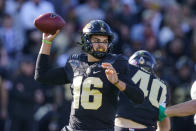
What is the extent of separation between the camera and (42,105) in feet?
38.7

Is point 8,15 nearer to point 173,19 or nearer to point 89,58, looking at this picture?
point 173,19

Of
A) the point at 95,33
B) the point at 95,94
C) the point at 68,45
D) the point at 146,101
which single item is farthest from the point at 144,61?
the point at 68,45

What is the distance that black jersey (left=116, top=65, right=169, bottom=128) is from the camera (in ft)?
23.6

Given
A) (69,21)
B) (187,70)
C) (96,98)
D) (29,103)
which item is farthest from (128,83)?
(69,21)

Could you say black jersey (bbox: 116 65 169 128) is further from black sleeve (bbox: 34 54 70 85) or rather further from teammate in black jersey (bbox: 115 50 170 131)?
black sleeve (bbox: 34 54 70 85)

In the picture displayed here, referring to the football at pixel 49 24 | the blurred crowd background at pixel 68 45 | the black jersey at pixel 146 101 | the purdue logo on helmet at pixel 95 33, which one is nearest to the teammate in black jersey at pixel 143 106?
the black jersey at pixel 146 101

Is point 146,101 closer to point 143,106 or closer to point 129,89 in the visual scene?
point 143,106

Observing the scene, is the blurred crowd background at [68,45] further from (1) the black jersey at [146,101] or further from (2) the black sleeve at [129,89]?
(2) the black sleeve at [129,89]

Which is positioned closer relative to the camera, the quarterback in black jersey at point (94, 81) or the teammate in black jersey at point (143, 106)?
the quarterback in black jersey at point (94, 81)

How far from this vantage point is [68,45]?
12578mm

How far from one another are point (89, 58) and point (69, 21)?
22.3 feet

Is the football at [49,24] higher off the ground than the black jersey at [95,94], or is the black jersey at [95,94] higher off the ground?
the football at [49,24]

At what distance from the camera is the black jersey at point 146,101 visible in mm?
7180

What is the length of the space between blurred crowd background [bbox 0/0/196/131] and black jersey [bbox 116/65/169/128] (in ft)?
11.4
